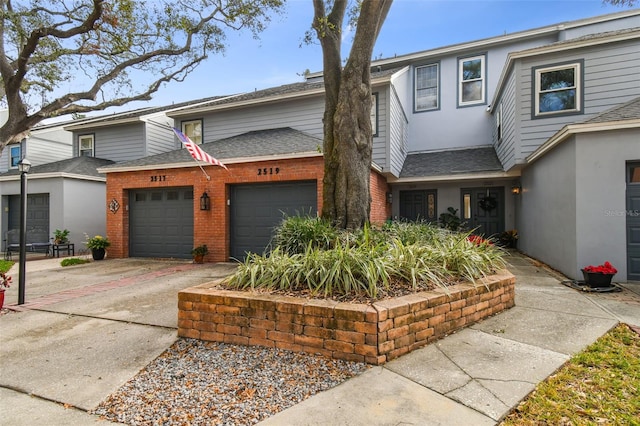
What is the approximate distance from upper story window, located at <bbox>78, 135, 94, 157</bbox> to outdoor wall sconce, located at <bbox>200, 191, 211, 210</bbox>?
9.22 metres

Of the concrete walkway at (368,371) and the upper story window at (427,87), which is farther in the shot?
the upper story window at (427,87)

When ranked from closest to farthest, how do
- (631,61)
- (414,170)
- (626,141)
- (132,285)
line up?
(626,141) → (132,285) → (631,61) → (414,170)

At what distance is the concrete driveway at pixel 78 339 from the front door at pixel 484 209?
967 cm

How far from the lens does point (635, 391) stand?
2.55 metres

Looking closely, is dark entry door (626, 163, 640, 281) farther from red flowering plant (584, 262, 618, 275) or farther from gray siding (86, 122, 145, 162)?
gray siding (86, 122, 145, 162)

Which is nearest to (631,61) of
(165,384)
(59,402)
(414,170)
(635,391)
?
(414,170)

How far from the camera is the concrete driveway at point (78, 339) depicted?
8.88 feet

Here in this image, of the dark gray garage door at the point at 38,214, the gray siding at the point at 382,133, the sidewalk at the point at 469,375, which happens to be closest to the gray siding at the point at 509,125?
the gray siding at the point at 382,133

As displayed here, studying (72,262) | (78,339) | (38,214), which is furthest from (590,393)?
(38,214)

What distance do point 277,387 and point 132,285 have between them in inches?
212

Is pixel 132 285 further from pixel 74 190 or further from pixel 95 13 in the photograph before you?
pixel 95 13

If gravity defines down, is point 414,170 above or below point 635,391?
above

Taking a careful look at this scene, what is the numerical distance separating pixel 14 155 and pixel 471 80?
20845 mm

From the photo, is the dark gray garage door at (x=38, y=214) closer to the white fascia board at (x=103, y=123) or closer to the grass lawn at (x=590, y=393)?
the white fascia board at (x=103, y=123)
